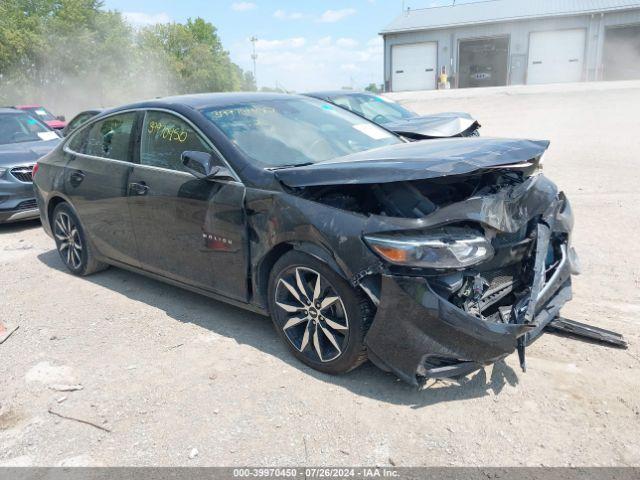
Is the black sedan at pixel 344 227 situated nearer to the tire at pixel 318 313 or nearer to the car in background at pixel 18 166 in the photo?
the tire at pixel 318 313

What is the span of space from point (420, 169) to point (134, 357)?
7.84 feet

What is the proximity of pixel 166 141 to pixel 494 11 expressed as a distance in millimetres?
37047

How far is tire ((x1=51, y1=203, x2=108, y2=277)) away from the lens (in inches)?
211

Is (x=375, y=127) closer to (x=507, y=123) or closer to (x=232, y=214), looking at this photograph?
(x=232, y=214)

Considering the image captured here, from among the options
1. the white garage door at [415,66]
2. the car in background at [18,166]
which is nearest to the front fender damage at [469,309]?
the car in background at [18,166]

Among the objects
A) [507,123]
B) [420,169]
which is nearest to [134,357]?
[420,169]

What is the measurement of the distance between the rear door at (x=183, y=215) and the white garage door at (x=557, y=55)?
34900 mm

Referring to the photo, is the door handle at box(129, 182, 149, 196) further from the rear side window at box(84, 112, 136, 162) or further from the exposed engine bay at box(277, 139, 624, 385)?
the exposed engine bay at box(277, 139, 624, 385)

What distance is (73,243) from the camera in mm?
5520

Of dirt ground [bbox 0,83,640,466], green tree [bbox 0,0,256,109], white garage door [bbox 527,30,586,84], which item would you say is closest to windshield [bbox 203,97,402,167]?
dirt ground [bbox 0,83,640,466]

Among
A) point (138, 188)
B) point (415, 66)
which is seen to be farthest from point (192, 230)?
point (415, 66)

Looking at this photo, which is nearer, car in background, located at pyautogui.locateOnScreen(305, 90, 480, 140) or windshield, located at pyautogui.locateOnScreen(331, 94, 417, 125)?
car in background, located at pyautogui.locateOnScreen(305, 90, 480, 140)

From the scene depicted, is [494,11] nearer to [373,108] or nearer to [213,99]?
[373,108]

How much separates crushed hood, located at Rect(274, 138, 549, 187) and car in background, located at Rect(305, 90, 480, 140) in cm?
240
